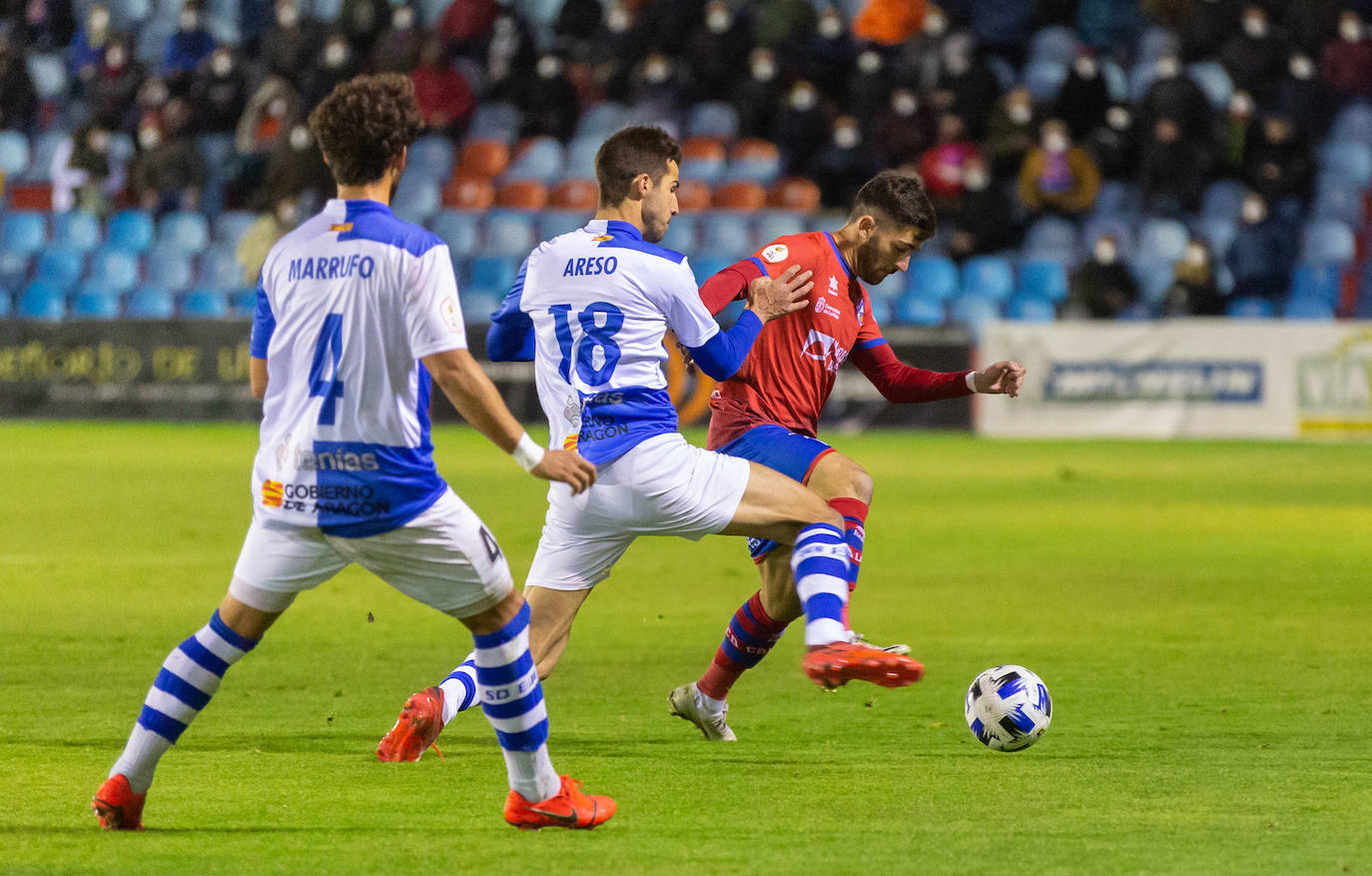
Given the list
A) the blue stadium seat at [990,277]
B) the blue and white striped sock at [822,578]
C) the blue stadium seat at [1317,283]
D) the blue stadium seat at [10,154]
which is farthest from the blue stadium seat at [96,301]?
the blue and white striped sock at [822,578]

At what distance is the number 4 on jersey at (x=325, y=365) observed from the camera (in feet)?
15.1

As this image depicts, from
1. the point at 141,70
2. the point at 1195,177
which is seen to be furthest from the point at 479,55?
the point at 1195,177

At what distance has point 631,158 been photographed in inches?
227

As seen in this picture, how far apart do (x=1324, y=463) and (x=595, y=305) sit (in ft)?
46.2

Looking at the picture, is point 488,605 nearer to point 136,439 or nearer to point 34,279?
point 136,439

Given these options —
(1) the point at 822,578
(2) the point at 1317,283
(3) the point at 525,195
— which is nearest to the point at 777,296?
(1) the point at 822,578

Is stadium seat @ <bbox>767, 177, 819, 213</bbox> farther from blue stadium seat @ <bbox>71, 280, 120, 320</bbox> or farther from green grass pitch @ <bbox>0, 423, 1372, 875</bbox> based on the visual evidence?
green grass pitch @ <bbox>0, 423, 1372, 875</bbox>

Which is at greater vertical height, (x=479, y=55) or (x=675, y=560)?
(x=479, y=55)

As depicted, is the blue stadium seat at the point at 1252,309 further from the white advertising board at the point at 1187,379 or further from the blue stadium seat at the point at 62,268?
the blue stadium seat at the point at 62,268

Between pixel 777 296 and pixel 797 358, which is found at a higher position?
pixel 777 296

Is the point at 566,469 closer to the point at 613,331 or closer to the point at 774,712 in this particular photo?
the point at 613,331

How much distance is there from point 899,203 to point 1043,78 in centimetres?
1741

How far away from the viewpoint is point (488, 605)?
15.7ft

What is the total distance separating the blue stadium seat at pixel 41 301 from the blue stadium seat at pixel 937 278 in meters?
11.0
